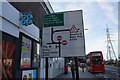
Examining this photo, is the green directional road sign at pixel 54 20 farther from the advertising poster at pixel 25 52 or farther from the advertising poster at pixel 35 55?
the advertising poster at pixel 35 55

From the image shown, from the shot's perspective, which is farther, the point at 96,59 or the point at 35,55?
the point at 96,59

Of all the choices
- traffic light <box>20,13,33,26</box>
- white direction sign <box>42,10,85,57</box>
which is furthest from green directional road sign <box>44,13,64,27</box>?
traffic light <box>20,13,33,26</box>

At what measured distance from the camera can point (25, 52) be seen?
13102mm

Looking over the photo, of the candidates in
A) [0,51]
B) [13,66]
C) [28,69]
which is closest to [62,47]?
[0,51]

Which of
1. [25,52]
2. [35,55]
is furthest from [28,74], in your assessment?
[35,55]

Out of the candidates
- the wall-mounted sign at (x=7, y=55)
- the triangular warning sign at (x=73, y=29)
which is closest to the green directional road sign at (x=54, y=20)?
the triangular warning sign at (x=73, y=29)

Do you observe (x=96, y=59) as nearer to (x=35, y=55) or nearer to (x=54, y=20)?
(x=35, y=55)

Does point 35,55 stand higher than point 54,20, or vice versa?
point 54,20

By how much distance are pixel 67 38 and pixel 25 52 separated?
525cm

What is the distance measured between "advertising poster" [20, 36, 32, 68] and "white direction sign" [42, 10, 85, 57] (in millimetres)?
4306

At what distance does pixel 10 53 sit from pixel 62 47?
337 cm

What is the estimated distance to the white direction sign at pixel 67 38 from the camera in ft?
27.3

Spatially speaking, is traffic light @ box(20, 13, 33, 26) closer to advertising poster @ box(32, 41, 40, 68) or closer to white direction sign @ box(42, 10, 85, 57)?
white direction sign @ box(42, 10, 85, 57)

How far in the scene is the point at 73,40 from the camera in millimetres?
8359
